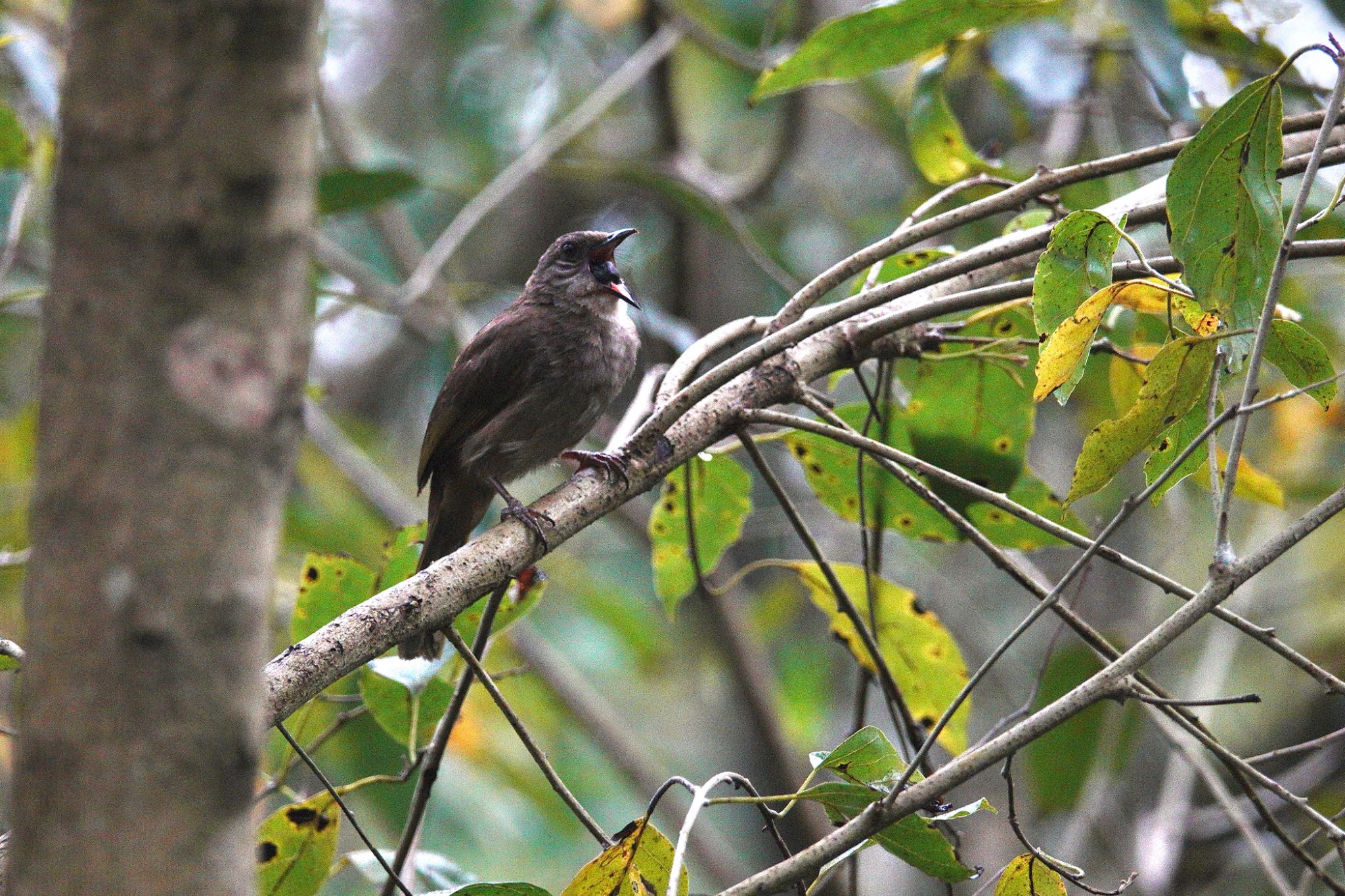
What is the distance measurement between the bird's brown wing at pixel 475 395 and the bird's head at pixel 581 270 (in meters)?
0.25

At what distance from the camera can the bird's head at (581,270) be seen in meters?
4.31

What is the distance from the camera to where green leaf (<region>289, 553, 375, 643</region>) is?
8.90 ft

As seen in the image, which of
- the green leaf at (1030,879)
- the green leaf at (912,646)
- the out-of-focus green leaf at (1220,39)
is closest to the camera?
the green leaf at (1030,879)

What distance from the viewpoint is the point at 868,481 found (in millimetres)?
2980

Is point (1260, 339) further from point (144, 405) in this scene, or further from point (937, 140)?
point (937, 140)

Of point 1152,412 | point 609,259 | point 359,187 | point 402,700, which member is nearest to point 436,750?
point 402,700

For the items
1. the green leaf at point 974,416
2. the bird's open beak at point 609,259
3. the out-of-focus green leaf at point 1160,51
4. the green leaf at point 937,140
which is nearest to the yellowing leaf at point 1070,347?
the green leaf at point 974,416

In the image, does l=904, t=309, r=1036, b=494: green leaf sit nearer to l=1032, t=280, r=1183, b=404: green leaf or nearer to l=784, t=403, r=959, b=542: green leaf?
l=784, t=403, r=959, b=542: green leaf

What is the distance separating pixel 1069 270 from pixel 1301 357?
39 centimetres

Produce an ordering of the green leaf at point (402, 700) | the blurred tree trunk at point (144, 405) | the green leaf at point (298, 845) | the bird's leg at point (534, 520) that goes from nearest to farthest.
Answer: the blurred tree trunk at point (144, 405)
the bird's leg at point (534, 520)
the green leaf at point (298, 845)
the green leaf at point (402, 700)

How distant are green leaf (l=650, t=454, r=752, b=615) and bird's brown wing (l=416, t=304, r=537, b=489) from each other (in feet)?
3.24

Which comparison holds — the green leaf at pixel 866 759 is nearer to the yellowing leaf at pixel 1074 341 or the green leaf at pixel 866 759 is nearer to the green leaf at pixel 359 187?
the yellowing leaf at pixel 1074 341

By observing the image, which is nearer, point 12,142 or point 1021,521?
point 1021,521

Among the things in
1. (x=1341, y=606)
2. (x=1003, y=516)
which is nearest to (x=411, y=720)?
(x=1003, y=516)
